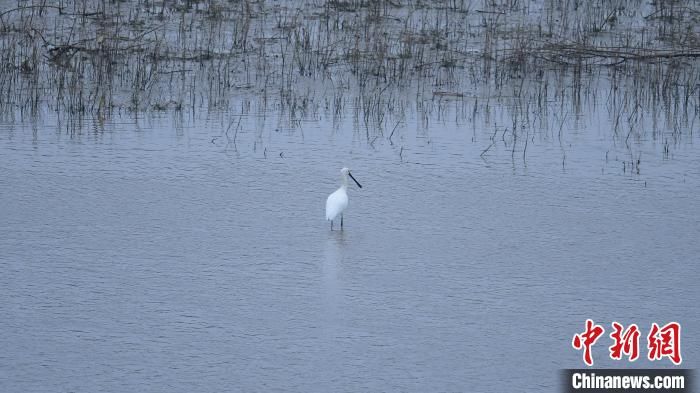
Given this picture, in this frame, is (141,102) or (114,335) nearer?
(114,335)

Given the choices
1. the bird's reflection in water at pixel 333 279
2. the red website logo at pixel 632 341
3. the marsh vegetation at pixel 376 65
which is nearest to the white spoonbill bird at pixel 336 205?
the bird's reflection in water at pixel 333 279

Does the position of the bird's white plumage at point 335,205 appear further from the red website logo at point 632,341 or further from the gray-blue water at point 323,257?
the red website logo at point 632,341

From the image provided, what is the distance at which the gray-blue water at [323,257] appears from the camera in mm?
5027

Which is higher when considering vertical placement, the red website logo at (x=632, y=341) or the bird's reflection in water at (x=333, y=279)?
the bird's reflection in water at (x=333, y=279)

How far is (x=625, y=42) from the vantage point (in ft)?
43.1

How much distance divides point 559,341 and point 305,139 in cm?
456

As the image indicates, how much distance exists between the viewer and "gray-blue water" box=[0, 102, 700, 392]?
16.5 ft

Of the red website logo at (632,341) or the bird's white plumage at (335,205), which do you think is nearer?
the red website logo at (632,341)

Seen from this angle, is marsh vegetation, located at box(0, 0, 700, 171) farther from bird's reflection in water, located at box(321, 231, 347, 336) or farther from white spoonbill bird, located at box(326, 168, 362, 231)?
bird's reflection in water, located at box(321, 231, 347, 336)

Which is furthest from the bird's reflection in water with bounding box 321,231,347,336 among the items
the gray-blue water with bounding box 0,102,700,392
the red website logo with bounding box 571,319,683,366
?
the red website logo with bounding box 571,319,683,366

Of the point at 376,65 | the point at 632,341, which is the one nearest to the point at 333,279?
the point at 632,341

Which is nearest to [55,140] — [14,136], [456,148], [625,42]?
[14,136]

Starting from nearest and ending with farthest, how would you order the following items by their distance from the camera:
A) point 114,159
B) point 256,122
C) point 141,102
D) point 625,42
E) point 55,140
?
point 114,159 < point 55,140 < point 256,122 < point 141,102 < point 625,42

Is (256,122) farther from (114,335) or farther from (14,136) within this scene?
(114,335)
